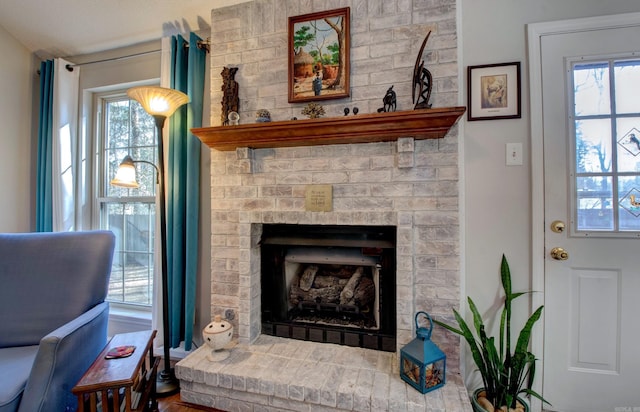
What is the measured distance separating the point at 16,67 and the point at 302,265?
3029mm

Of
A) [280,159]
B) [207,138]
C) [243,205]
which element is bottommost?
[243,205]

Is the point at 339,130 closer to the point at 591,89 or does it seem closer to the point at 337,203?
the point at 337,203

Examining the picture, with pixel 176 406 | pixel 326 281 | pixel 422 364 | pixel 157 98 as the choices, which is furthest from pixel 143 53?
pixel 422 364

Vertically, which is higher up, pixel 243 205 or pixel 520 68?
pixel 520 68

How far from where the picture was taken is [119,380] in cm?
110

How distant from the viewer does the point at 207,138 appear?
5.49ft

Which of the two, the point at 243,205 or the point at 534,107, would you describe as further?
the point at 243,205

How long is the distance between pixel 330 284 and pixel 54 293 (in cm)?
160

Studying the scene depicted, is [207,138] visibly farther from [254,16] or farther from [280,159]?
[254,16]

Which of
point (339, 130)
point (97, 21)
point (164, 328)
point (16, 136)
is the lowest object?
point (164, 328)

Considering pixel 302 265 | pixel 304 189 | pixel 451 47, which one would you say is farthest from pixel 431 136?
pixel 302 265

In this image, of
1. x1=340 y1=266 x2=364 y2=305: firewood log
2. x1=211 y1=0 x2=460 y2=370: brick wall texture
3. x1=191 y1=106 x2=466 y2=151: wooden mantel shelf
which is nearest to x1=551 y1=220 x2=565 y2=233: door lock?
x1=211 y1=0 x2=460 y2=370: brick wall texture

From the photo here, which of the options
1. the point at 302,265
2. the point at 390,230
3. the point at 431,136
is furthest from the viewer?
the point at 302,265

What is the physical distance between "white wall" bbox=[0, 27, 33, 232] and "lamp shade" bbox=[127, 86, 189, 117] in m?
1.65
